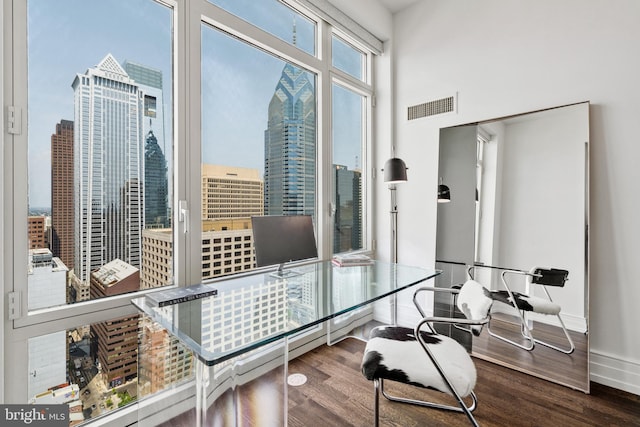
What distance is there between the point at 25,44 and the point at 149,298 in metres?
1.28

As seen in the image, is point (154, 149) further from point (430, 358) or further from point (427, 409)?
point (427, 409)

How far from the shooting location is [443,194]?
2.88m

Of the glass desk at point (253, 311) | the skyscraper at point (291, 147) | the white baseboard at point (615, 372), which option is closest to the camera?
the glass desk at point (253, 311)

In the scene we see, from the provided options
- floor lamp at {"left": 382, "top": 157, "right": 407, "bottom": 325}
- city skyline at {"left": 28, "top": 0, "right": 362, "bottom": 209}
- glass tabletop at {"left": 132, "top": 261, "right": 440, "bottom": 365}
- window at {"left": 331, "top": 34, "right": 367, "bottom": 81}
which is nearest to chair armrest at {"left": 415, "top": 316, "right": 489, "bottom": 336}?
glass tabletop at {"left": 132, "top": 261, "right": 440, "bottom": 365}

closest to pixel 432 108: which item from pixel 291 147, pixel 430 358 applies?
pixel 291 147

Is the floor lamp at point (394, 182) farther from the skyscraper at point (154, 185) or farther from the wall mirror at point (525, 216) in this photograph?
the skyscraper at point (154, 185)

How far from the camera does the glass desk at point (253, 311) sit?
1.13m

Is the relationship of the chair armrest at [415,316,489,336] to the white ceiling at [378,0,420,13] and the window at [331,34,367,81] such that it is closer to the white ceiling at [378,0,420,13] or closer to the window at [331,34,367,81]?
the window at [331,34,367,81]

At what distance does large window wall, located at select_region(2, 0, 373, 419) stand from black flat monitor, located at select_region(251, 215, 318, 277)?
0.86ft

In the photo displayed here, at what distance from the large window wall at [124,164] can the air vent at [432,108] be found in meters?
1.30

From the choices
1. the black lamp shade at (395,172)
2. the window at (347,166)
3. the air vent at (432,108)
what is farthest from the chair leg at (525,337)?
the air vent at (432,108)

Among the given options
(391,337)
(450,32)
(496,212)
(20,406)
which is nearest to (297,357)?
(391,337)

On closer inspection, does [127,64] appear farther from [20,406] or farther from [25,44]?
[20,406]

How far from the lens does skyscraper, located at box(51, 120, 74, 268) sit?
143 centimetres
